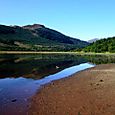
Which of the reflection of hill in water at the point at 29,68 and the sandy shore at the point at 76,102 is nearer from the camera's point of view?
the sandy shore at the point at 76,102

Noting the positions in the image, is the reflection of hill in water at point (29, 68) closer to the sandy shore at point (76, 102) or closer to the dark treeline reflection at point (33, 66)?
the dark treeline reflection at point (33, 66)

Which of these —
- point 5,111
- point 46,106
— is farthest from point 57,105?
→ point 5,111

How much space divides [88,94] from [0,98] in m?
8.49

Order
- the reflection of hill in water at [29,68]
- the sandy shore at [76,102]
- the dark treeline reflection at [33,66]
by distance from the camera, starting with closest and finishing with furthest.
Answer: the sandy shore at [76,102]
the reflection of hill in water at [29,68]
the dark treeline reflection at [33,66]

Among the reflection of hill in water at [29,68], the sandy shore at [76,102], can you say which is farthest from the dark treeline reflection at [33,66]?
the sandy shore at [76,102]

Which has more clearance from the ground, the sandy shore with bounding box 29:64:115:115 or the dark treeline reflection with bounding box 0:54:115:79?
the sandy shore with bounding box 29:64:115:115

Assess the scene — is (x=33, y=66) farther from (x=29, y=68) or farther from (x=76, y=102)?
(x=76, y=102)

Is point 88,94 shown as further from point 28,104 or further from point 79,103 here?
point 28,104

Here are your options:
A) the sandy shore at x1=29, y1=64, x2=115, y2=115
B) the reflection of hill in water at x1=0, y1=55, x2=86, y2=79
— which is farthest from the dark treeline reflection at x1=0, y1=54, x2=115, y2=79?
the sandy shore at x1=29, y1=64, x2=115, y2=115

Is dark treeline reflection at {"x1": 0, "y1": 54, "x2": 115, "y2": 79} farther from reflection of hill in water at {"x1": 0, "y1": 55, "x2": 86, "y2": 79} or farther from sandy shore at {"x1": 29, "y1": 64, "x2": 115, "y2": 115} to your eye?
sandy shore at {"x1": 29, "y1": 64, "x2": 115, "y2": 115}

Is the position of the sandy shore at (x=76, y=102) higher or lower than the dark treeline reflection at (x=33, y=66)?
higher

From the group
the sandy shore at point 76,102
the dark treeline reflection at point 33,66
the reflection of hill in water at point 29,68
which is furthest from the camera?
the dark treeline reflection at point 33,66

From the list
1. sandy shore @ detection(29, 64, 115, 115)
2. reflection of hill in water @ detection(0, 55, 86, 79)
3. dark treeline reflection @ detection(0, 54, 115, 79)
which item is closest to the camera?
sandy shore @ detection(29, 64, 115, 115)

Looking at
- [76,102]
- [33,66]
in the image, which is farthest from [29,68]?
[76,102]
